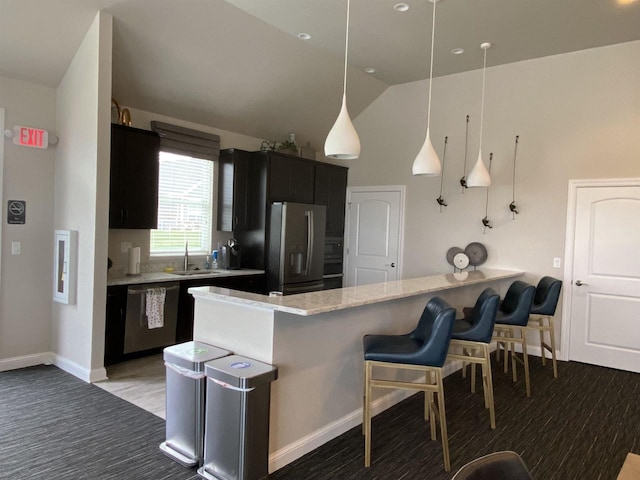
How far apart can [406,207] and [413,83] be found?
67.9 inches

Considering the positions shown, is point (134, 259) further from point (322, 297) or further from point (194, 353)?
point (322, 297)

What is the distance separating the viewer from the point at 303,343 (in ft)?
8.89

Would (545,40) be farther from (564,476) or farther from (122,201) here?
(122,201)

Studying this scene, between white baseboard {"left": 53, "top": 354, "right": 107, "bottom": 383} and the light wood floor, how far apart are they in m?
0.06

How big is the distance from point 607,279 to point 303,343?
152 inches

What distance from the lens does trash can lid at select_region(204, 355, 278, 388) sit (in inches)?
90.6

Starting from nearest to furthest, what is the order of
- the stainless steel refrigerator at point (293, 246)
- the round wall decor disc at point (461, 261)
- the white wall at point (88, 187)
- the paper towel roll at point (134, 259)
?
1. the white wall at point (88, 187)
2. the paper towel roll at point (134, 259)
3. the stainless steel refrigerator at point (293, 246)
4. the round wall decor disc at point (461, 261)

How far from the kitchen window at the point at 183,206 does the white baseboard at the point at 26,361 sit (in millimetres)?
1471

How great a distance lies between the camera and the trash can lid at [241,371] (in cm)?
230

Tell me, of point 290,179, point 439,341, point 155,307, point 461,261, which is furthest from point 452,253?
point 155,307

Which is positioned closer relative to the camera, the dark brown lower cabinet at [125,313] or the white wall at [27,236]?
the white wall at [27,236]

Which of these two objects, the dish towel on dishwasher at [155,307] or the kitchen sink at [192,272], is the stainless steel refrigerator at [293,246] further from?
the dish towel on dishwasher at [155,307]

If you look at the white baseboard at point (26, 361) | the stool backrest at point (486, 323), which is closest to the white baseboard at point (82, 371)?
the white baseboard at point (26, 361)

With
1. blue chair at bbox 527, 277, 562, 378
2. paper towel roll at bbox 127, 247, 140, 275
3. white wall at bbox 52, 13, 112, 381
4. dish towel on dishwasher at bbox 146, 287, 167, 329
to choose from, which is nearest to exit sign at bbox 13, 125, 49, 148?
white wall at bbox 52, 13, 112, 381
